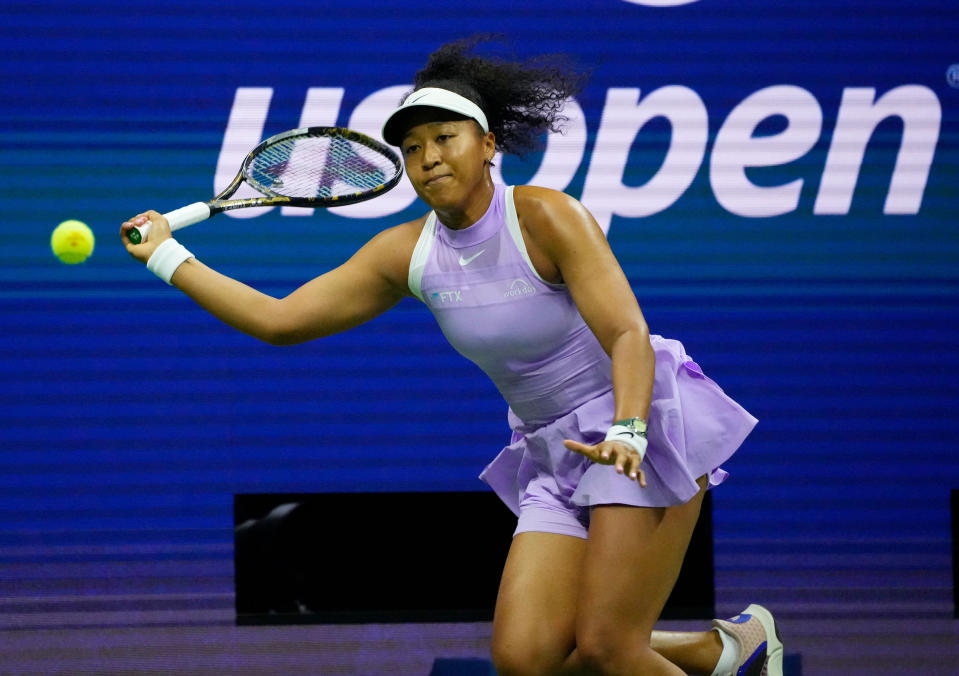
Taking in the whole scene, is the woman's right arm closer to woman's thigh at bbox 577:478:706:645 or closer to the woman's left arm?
the woman's left arm

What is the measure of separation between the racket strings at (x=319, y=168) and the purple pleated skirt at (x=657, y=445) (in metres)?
0.79

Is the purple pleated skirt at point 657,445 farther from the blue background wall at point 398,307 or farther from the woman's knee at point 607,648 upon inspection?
the blue background wall at point 398,307

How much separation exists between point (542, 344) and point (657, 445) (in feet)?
1.14

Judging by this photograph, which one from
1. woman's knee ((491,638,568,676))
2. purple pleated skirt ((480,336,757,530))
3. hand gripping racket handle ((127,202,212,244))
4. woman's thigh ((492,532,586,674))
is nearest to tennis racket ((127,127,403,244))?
hand gripping racket handle ((127,202,212,244))

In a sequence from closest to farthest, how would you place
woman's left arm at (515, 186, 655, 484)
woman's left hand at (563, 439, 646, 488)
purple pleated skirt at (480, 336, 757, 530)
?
woman's left hand at (563, 439, 646, 488)
woman's left arm at (515, 186, 655, 484)
purple pleated skirt at (480, 336, 757, 530)

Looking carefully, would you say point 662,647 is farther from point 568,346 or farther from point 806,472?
point 806,472

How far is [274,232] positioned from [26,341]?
1216mm

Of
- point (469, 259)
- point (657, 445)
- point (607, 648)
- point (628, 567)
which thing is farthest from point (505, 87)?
Answer: point (607, 648)

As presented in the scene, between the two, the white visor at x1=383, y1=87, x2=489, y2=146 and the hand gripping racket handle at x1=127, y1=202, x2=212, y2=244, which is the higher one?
the white visor at x1=383, y1=87, x2=489, y2=146

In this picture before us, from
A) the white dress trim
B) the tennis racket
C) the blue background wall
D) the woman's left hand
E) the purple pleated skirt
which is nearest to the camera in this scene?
the woman's left hand

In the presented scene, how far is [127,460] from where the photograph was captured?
5074 mm

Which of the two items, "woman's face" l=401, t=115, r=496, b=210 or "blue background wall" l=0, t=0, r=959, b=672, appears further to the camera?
"blue background wall" l=0, t=0, r=959, b=672

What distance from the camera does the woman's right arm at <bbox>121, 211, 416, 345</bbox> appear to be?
2.65 meters

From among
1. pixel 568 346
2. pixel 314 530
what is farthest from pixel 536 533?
pixel 314 530
